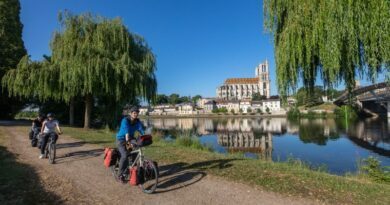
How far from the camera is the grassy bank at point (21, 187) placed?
5.68 metres

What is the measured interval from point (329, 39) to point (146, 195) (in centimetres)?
525

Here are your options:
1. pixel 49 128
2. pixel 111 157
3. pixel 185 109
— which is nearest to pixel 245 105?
pixel 185 109

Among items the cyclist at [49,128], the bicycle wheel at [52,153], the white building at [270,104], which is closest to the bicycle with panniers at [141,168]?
the bicycle wheel at [52,153]

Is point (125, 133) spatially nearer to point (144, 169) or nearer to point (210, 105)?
point (144, 169)

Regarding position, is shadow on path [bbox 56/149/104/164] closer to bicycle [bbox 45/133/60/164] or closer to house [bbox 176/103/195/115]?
bicycle [bbox 45/133/60/164]

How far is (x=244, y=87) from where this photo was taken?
182 metres

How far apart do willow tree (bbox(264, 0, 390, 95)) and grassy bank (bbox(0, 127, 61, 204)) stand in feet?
20.5

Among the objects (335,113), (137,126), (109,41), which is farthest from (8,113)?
(335,113)

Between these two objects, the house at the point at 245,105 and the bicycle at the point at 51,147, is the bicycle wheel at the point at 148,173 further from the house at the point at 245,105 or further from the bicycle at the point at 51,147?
the house at the point at 245,105

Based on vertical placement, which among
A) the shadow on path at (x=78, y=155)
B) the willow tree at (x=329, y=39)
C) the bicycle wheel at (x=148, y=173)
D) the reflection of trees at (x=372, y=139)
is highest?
the willow tree at (x=329, y=39)

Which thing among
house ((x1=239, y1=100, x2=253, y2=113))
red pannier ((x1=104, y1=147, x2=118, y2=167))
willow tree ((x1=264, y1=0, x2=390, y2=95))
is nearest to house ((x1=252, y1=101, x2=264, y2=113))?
house ((x1=239, y1=100, x2=253, y2=113))

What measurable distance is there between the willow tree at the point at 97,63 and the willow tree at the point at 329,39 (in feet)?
39.7

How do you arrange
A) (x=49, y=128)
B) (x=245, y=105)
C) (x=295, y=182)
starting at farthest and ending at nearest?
1. (x=245, y=105)
2. (x=49, y=128)
3. (x=295, y=182)

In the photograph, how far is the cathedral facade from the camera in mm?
177625
